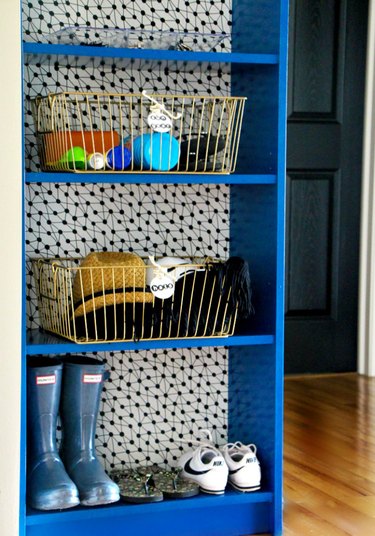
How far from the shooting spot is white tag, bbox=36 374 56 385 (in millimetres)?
2213

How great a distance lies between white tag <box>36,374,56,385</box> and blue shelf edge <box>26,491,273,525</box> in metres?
0.30

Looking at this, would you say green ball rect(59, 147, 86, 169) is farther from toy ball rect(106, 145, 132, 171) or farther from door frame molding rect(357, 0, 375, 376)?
door frame molding rect(357, 0, 375, 376)

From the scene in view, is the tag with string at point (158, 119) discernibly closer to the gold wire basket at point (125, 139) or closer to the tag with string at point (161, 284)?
the gold wire basket at point (125, 139)

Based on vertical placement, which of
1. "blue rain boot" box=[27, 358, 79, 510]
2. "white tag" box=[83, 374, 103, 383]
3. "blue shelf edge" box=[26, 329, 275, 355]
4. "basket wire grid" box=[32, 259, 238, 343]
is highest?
"basket wire grid" box=[32, 259, 238, 343]

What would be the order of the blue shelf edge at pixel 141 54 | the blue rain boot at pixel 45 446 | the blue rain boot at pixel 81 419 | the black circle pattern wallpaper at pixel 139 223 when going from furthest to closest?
1. the black circle pattern wallpaper at pixel 139 223
2. the blue rain boot at pixel 81 419
3. the blue rain boot at pixel 45 446
4. the blue shelf edge at pixel 141 54

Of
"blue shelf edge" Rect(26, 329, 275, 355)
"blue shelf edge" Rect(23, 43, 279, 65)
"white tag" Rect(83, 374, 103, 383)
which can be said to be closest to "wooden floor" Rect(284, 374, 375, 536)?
"blue shelf edge" Rect(26, 329, 275, 355)

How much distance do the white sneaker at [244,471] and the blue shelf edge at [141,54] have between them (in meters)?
0.99

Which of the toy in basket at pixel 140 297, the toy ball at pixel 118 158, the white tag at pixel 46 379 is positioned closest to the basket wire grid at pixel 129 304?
the toy in basket at pixel 140 297

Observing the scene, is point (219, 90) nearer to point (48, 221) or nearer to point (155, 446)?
point (48, 221)

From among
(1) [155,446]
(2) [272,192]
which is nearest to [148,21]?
(2) [272,192]

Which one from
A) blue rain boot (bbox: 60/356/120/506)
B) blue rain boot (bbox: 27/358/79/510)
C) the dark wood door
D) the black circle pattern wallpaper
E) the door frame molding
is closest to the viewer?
blue rain boot (bbox: 27/358/79/510)

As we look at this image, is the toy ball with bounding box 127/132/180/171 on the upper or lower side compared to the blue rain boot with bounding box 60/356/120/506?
upper

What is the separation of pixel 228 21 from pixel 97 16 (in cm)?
36

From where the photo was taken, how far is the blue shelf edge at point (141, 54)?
2064 mm
